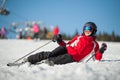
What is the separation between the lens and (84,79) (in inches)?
148

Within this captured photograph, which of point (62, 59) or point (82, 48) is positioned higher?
point (82, 48)

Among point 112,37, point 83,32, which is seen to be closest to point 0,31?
point 83,32

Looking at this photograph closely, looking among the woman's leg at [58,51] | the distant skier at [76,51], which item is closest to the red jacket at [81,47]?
the distant skier at [76,51]

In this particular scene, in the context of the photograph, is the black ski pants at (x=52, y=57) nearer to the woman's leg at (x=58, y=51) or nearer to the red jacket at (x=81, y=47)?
the woman's leg at (x=58, y=51)

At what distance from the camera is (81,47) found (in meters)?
5.99

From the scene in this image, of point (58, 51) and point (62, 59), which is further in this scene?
point (58, 51)

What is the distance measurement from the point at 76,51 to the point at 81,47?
0.16 metres

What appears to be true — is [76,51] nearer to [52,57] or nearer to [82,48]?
[82,48]

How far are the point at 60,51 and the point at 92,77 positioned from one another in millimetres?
2326

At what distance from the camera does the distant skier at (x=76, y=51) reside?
229 inches

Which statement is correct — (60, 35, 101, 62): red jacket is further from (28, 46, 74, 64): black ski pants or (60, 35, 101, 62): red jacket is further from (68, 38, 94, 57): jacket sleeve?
(28, 46, 74, 64): black ski pants

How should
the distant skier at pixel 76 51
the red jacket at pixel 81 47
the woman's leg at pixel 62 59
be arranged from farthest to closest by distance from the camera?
the red jacket at pixel 81 47, the distant skier at pixel 76 51, the woman's leg at pixel 62 59

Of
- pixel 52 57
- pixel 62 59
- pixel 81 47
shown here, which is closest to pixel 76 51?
pixel 81 47

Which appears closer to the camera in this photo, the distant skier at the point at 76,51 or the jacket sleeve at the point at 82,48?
the distant skier at the point at 76,51
